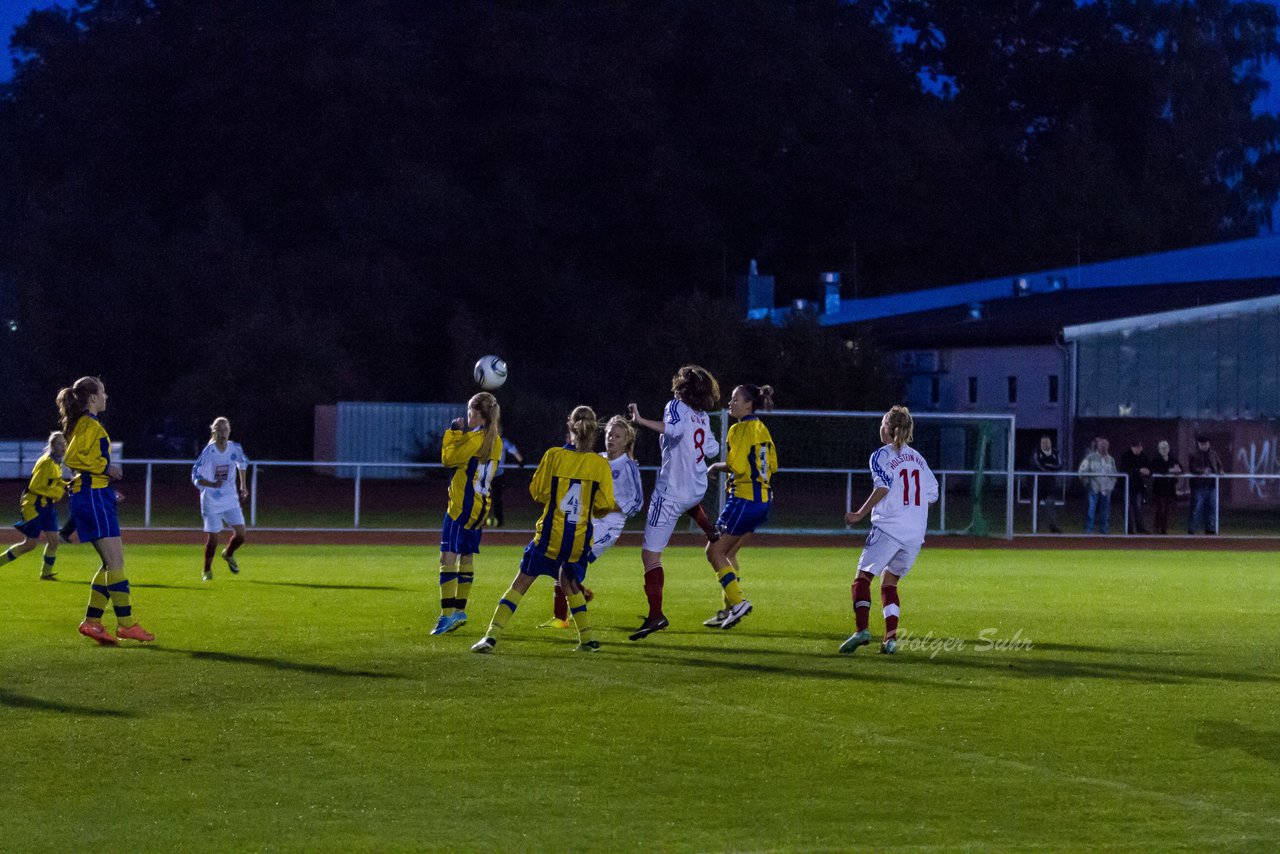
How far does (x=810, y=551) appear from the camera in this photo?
24547 mm

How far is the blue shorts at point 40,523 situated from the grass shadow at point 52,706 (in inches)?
287

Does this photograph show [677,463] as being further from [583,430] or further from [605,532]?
[583,430]

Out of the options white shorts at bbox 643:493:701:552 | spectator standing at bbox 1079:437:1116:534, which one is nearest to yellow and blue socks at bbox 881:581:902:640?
white shorts at bbox 643:493:701:552

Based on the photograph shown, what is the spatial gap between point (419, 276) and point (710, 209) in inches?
454

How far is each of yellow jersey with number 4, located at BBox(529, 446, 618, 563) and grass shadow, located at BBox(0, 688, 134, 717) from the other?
3.13 meters

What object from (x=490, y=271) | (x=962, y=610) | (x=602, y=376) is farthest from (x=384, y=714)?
(x=490, y=271)

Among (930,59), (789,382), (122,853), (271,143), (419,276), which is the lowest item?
(122,853)

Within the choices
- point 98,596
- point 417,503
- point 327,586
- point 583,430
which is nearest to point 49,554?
point 327,586

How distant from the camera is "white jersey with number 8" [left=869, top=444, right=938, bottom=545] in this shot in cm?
1156

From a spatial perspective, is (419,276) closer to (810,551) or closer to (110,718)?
(810,551)

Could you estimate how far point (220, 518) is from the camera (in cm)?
1819

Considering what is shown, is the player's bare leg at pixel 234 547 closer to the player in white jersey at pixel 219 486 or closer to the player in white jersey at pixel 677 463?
the player in white jersey at pixel 219 486

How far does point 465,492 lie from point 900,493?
3.09 meters

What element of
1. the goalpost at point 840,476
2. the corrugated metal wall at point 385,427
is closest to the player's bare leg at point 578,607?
the goalpost at point 840,476
